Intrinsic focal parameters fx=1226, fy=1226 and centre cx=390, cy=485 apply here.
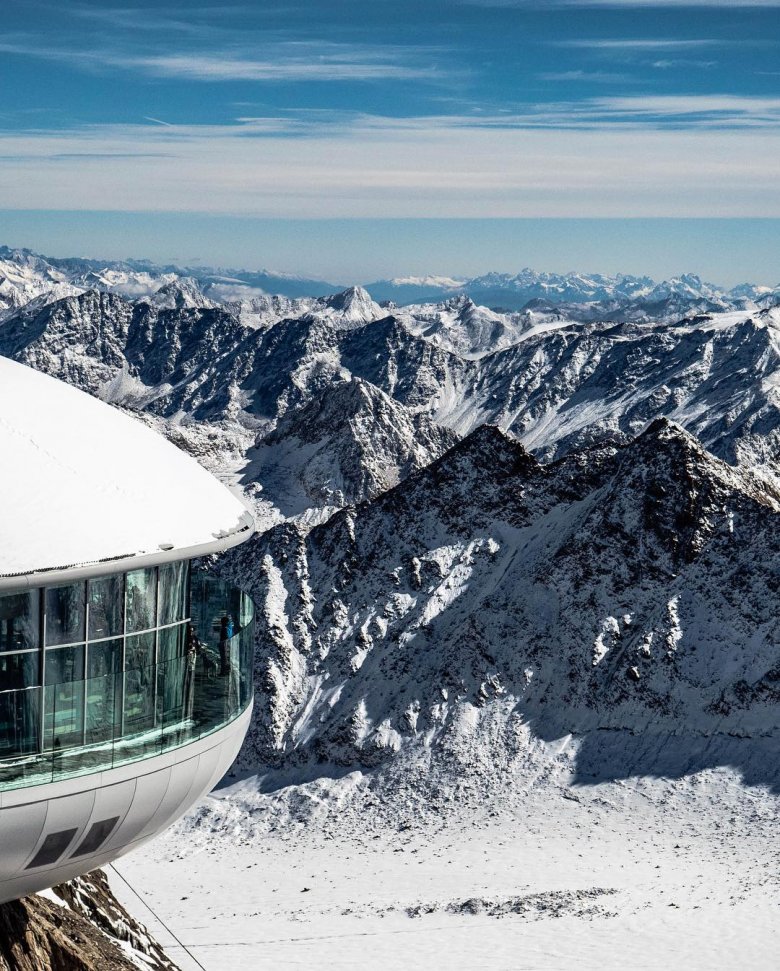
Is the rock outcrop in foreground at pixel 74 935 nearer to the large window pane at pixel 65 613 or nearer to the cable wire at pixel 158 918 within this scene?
the large window pane at pixel 65 613

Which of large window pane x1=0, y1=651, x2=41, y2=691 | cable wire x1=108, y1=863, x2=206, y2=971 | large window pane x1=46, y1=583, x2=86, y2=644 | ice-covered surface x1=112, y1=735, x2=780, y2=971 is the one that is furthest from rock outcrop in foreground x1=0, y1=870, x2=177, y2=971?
ice-covered surface x1=112, y1=735, x2=780, y2=971

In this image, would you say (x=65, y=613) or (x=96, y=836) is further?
(x=96, y=836)

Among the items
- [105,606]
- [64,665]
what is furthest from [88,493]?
[64,665]

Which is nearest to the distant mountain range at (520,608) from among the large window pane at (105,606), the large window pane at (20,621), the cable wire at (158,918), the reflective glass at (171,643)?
the cable wire at (158,918)

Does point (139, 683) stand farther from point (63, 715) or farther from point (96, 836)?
point (96, 836)

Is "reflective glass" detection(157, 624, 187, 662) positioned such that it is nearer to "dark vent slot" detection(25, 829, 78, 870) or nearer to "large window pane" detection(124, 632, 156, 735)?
"large window pane" detection(124, 632, 156, 735)
